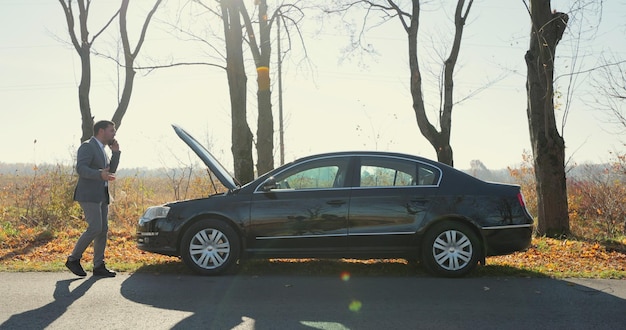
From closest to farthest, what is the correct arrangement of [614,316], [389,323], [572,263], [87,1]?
[389,323]
[614,316]
[572,263]
[87,1]

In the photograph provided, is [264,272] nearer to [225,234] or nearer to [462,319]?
[225,234]

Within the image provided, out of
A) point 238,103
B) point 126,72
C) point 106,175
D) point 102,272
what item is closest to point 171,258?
point 102,272

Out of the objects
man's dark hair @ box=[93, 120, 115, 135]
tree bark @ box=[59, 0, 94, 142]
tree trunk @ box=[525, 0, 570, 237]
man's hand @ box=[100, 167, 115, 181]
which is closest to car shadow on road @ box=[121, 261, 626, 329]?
man's hand @ box=[100, 167, 115, 181]

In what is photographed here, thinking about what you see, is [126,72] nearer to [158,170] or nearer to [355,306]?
[158,170]

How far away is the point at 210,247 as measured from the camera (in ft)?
25.3

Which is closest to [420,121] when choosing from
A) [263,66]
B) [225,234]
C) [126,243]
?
[263,66]

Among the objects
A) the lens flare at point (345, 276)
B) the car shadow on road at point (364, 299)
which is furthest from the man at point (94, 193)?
the lens flare at point (345, 276)

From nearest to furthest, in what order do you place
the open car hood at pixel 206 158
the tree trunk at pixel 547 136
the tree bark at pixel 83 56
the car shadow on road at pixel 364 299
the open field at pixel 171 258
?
the car shadow on road at pixel 364 299 → the open car hood at pixel 206 158 → the open field at pixel 171 258 → the tree trunk at pixel 547 136 → the tree bark at pixel 83 56

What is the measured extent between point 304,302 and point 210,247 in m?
2.11

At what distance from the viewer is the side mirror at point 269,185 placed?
308 inches

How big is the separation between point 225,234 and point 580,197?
14.8 metres

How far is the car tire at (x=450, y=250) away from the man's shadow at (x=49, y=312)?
4157 mm

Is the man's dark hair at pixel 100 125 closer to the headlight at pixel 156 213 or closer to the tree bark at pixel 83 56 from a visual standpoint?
the headlight at pixel 156 213

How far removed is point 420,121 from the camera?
15.2 metres
